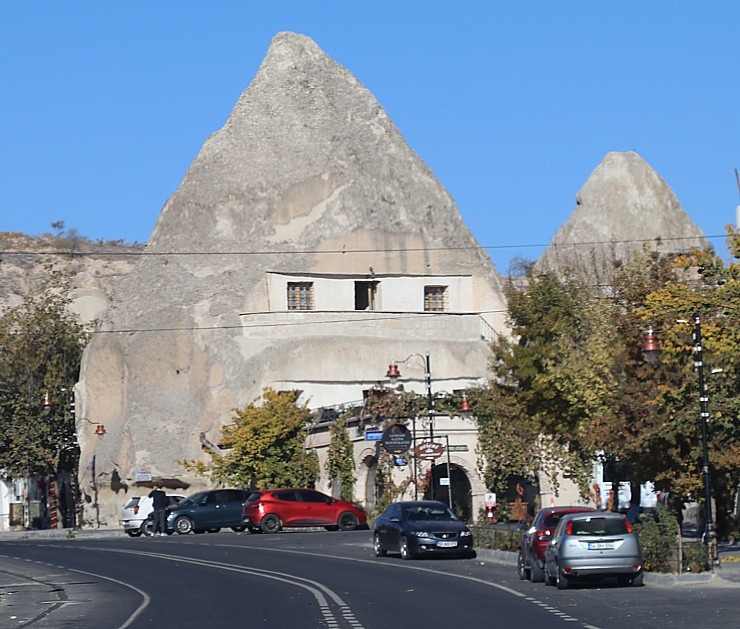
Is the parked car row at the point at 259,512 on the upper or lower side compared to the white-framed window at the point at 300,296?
lower

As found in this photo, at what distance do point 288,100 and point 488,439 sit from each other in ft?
85.9

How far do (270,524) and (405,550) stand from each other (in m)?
15.2

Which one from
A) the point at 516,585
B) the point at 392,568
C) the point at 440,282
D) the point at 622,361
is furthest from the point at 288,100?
the point at 516,585

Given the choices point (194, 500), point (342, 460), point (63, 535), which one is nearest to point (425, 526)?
point (194, 500)

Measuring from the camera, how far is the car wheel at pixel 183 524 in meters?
52.8

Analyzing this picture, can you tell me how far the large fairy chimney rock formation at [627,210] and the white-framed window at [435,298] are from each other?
89.7ft

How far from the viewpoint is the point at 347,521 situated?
5156 centimetres

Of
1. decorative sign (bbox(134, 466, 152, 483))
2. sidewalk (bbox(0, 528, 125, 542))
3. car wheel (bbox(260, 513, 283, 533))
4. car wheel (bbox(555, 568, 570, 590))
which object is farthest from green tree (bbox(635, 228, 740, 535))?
decorative sign (bbox(134, 466, 152, 483))

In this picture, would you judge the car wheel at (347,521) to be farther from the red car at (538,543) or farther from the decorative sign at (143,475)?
the red car at (538,543)

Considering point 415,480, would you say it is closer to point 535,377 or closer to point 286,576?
point 535,377

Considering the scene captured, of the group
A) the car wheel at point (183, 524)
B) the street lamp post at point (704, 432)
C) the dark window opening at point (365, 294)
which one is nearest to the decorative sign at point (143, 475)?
the car wheel at point (183, 524)

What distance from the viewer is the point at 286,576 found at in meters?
31.0

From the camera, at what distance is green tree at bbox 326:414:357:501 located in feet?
190

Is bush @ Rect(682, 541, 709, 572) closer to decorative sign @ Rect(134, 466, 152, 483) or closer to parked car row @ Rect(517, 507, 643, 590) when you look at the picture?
parked car row @ Rect(517, 507, 643, 590)
